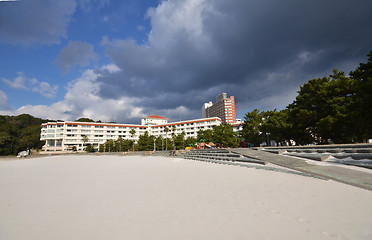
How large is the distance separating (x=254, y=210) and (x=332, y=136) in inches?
1060

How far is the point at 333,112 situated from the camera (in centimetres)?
2011

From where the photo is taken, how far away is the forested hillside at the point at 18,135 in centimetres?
9105

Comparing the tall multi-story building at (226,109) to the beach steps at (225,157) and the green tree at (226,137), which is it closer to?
the green tree at (226,137)

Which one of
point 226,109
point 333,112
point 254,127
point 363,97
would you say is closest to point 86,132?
point 254,127

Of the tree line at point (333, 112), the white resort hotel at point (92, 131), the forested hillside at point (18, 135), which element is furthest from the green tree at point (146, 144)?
the forested hillside at point (18, 135)

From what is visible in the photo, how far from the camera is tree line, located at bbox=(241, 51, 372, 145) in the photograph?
17234mm

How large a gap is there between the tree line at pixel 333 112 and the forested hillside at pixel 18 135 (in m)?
131

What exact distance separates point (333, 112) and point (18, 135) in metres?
156

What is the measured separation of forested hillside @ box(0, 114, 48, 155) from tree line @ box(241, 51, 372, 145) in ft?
429

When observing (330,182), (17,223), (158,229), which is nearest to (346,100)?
(330,182)

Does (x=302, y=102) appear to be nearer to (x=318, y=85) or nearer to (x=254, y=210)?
(x=318, y=85)

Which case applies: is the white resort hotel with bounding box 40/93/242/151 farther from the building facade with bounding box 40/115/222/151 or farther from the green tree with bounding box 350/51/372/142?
the green tree with bounding box 350/51/372/142

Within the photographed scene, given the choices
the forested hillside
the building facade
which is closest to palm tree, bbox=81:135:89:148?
the building facade

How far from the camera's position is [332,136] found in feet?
73.6
